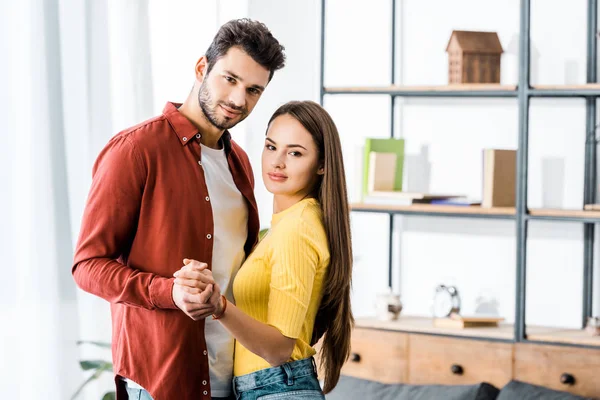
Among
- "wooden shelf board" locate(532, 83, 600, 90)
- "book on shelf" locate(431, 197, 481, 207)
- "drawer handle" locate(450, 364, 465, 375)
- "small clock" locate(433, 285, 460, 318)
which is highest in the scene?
"wooden shelf board" locate(532, 83, 600, 90)

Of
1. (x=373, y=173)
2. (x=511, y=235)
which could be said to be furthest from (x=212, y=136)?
(x=511, y=235)

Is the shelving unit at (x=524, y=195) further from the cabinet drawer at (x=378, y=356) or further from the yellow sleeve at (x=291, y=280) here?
the yellow sleeve at (x=291, y=280)

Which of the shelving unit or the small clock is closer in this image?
the shelving unit

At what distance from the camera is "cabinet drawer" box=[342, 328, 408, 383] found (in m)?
3.34

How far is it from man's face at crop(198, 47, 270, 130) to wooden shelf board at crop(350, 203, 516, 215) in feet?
5.32

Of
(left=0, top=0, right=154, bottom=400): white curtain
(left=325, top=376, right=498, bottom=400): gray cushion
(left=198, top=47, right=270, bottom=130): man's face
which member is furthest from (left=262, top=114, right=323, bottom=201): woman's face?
(left=325, top=376, right=498, bottom=400): gray cushion

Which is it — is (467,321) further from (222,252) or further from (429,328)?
(222,252)

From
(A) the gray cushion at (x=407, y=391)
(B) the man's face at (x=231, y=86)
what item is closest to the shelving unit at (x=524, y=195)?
(A) the gray cushion at (x=407, y=391)

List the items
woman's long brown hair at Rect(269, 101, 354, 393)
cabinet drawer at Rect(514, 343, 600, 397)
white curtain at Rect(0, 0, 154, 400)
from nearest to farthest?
woman's long brown hair at Rect(269, 101, 354, 393) → white curtain at Rect(0, 0, 154, 400) → cabinet drawer at Rect(514, 343, 600, 397)

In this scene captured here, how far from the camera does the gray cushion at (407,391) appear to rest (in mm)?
3029

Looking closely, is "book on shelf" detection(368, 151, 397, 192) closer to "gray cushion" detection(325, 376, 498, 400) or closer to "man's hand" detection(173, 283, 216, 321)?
"gray cushion" detection(325, 376, 498, 400)

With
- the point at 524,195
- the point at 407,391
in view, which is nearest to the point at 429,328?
the point at 407,391

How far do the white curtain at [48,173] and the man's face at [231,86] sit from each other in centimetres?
77

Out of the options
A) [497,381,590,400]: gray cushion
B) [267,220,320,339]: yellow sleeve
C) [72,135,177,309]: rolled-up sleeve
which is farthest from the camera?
[497,381,590,400]: gray cushion
